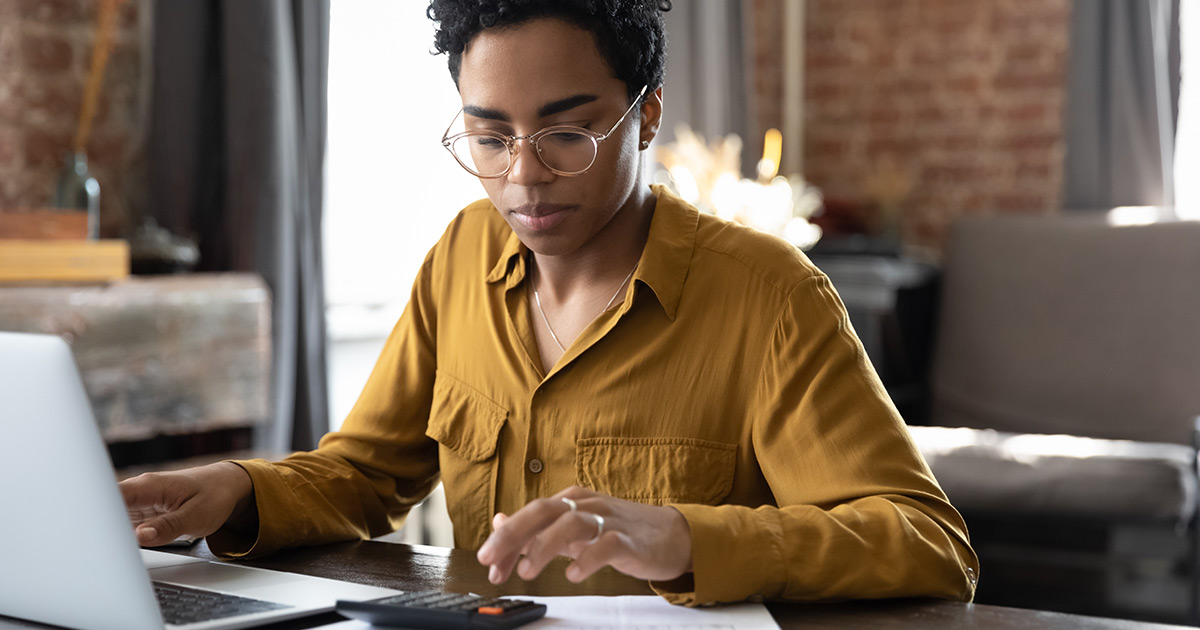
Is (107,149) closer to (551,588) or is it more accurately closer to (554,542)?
(551,588)

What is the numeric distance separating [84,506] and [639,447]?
0.57 m

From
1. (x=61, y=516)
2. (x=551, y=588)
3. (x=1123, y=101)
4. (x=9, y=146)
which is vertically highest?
(x=1123, y=101)

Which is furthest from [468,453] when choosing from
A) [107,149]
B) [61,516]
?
[107,149]

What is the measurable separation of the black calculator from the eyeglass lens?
453 millimetres

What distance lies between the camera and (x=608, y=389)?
3.86ft

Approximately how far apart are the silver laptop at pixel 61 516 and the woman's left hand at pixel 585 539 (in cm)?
19

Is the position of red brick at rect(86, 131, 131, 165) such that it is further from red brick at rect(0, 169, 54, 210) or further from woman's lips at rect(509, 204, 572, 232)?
woman's lips at rect(509, 204, 572, 232)

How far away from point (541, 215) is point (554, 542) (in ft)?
1.45

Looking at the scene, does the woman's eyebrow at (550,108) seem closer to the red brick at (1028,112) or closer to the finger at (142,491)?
the finger at (142,491)

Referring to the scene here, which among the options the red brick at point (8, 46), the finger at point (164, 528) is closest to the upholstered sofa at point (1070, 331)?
the finger at point (164, 528)

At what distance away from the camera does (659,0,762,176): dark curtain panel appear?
3.87 m

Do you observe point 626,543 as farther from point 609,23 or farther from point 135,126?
point 135,126

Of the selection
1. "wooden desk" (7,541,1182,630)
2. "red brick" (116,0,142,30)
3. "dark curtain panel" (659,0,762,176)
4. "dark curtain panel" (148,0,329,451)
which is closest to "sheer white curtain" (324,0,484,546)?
"dark curtain panel" (148,0,329,451)

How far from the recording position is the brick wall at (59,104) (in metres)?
2.47
